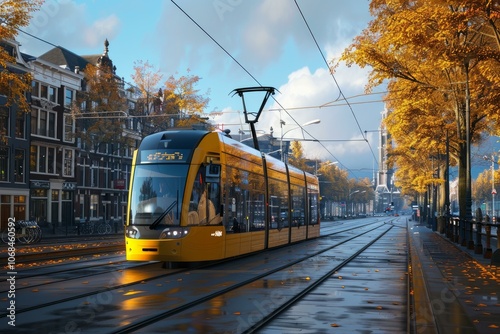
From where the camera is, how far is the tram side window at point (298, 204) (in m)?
29.6

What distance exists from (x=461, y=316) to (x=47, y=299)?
682cm

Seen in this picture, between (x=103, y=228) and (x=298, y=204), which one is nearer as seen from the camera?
(x=298, y=204)

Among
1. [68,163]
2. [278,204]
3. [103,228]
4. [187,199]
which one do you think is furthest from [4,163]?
[187,199]

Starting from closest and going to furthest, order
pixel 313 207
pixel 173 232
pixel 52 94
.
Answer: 1. pixel 173 232
2. pixel 313 207
3. pixel 52 94

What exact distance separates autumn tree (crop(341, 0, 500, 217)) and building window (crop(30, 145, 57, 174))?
29.0 m

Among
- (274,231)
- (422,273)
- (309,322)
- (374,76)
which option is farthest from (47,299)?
(374,76)

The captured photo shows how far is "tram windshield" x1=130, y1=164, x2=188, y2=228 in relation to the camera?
672 inches

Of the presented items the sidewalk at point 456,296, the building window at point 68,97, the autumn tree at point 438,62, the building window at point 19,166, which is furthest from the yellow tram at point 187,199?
the building window at point 68,97

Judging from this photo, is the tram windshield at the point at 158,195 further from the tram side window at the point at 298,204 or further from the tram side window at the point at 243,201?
the tram side window at the point at 298,204

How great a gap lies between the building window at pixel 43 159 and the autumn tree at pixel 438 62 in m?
29.0

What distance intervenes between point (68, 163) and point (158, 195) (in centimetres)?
4432

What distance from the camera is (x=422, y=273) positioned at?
17.2 m

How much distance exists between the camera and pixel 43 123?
55.5m

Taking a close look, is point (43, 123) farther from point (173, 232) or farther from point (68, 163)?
point (173, 232)
